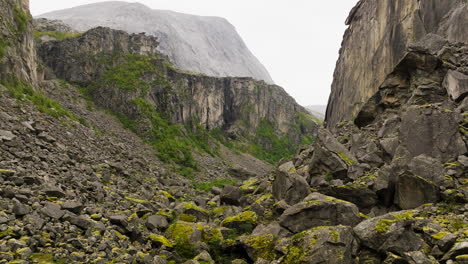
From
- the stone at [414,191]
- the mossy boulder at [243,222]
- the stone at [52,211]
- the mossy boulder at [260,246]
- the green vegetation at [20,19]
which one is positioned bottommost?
the mossy boulder at [243,222]

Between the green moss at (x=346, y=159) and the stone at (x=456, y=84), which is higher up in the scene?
the stone at (x=456, y=84)

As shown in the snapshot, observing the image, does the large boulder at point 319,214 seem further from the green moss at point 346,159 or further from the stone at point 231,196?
the stone at point 231,196

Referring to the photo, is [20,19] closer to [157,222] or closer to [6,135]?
[6,135]

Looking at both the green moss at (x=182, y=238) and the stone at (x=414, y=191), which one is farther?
the green moss at (x=182, y=238)

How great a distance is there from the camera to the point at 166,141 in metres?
61.2

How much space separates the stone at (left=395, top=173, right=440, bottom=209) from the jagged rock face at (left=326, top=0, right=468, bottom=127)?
15080mm

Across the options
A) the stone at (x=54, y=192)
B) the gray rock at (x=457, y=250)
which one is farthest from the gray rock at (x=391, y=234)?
the stone at (x=54, y=192)

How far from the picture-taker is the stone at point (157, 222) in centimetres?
1833

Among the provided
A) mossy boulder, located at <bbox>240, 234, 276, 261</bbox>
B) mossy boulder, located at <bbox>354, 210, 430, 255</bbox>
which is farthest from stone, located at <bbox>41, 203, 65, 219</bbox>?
mossy boulder, located at <bbox>354, 210, 430, 255</bbox>

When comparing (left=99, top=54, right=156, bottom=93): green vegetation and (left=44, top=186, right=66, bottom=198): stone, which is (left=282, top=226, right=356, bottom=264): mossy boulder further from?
(left=99, top=54, right=156, bottom=93): green vegetation

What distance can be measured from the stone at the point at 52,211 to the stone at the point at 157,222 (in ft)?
19.3

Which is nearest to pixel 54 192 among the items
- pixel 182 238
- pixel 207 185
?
pixel 182 238

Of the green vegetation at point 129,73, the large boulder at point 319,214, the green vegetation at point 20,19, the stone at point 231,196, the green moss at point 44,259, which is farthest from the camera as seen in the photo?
the green vegetation at point 129,73

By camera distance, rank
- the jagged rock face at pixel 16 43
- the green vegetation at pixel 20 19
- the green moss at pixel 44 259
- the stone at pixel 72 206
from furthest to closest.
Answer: the green vegetation at pixel 20 19 → the jagged rock face at pixel 16 43 → the stone at pixel 72 206 → the green moss at pixel 44 259
